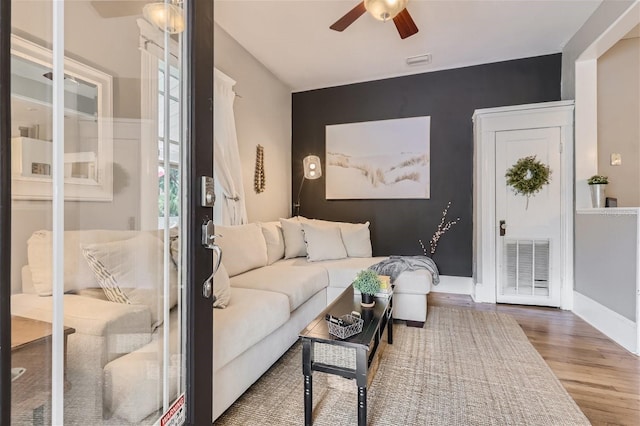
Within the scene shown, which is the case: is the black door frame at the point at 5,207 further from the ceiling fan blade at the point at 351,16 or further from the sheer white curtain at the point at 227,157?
the sheer white curtain at the point at 227,157

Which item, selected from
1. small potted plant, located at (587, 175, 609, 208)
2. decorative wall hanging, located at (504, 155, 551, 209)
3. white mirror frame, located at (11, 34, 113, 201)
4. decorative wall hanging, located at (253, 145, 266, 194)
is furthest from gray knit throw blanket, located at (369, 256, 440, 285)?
white mirror frame, located at (11, 34, 113, 201)

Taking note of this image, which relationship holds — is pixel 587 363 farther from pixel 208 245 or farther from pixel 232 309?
pixel 208 245

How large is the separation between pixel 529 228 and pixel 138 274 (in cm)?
384

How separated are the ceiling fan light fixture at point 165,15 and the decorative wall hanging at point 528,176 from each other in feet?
11.9

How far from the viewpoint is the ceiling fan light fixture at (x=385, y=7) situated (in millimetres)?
2277

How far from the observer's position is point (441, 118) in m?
4.15

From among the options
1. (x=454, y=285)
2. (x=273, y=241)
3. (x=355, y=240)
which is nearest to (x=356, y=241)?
(x=355, y=240)

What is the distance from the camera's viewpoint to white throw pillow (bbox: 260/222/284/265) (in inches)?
133

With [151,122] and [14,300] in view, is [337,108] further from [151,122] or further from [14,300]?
[14,300]

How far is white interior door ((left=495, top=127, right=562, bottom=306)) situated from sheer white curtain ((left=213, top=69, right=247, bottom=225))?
2921mm

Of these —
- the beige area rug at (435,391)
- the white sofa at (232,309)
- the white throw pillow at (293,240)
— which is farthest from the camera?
the white throw pillow at (293,240)

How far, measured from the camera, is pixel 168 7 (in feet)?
3.27

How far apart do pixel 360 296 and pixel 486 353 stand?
40.2 inches

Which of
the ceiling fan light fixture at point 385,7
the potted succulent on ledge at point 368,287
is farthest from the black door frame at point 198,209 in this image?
the ceiling fan light fixture at point 385,7
